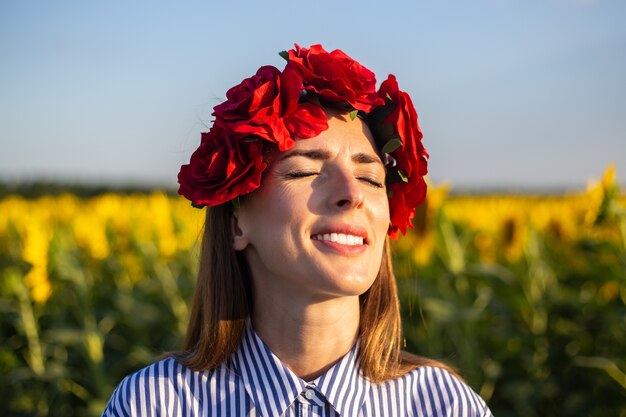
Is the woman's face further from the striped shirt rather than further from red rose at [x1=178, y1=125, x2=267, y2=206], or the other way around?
the striped shirt

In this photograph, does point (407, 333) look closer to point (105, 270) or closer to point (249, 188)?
point (105, 270)

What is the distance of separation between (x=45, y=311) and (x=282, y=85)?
5.05m

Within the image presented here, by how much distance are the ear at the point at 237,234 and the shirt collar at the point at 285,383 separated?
0.24 meters

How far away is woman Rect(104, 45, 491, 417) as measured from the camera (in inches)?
77.1

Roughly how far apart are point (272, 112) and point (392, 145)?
1.12 ft

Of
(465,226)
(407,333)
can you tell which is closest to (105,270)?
(407,333)

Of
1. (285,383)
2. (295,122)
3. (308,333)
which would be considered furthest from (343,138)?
(285,383)

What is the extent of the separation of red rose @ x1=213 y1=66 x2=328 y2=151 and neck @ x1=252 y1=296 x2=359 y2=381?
15.8 inches

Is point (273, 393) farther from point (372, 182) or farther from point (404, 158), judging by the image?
point (404, 158)

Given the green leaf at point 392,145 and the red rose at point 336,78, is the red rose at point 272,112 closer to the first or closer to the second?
the red rose at point 336,78

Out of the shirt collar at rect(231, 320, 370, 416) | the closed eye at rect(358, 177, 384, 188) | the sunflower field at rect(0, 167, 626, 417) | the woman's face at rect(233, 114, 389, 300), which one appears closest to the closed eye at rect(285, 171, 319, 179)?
the woman's face at rect(233, 114, 389, 300)

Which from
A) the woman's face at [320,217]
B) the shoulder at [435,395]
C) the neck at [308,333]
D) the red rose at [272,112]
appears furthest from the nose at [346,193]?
the shoulder at [435,395]

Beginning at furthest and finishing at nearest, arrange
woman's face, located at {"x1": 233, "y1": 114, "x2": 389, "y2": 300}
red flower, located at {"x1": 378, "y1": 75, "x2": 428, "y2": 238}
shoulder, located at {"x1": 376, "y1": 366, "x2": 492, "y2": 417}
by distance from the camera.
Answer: red flower, located at {"x1": 378, "y1": 75, "x2": 428, "y2": 238} → shoulder, located at {"x1": 376, "y1": 366, "x2": 492, "y2": 417} → woman's face, located at {"x1": 233, "y1": 114, "x2": 389, "y2": 300}

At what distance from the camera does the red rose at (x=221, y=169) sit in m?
2.00
